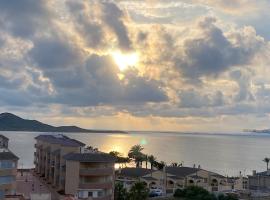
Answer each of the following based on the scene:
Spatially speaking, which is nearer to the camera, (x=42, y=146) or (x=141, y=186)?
(x=141, y=186)

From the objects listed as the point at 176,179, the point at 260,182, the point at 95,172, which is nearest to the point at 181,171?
the point at 176,179

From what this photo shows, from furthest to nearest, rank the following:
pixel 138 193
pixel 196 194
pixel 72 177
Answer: pixel 196 194 → pixel 72 177 → pixel 138 193

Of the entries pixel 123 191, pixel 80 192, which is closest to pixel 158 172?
pixel 123 191

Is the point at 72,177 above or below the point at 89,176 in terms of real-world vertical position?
below

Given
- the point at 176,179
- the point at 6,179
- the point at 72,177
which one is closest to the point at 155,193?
the point at 176,179

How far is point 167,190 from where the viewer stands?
263 feet

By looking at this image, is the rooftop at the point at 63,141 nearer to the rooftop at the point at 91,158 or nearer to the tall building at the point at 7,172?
the rooftop at the point at 91,158

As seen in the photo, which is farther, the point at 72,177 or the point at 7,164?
the point at 72,177

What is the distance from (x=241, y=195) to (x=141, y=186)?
1032 inches

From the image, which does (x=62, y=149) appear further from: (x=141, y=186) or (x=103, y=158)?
(x=141, y=186)

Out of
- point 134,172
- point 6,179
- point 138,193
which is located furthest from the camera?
point 134,172

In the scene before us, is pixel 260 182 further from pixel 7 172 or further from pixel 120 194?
pixel 7 172

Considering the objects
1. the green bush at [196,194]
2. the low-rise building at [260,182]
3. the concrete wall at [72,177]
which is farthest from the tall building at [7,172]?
the low-rise building at [260,182]

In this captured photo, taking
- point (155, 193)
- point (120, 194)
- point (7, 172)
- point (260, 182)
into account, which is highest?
point (7, 172)
